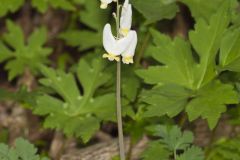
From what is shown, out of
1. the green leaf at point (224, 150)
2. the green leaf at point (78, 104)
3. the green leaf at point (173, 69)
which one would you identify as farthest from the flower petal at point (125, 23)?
the green leaf at point (224, 150)

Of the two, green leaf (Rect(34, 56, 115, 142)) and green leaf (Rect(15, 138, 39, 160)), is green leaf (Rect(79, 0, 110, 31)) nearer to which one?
green leaf (Rect(34, 56, 115, 142))

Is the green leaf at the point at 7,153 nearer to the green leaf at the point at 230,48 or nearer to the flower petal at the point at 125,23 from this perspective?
the flower petal at the point at 125,23

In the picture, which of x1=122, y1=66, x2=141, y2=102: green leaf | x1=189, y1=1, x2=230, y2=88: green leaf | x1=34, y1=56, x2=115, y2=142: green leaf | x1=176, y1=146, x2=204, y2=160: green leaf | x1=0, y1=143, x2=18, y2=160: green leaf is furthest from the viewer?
x1=122, y1=66, x2=141, y2=102: green leaf

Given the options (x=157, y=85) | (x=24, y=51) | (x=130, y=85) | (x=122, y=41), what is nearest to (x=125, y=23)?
(x=122, y=41)

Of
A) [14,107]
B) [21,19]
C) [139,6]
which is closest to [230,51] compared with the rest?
[139,6]

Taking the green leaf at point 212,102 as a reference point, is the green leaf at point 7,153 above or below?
below

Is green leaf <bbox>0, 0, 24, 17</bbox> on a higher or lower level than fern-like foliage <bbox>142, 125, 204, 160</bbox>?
higher

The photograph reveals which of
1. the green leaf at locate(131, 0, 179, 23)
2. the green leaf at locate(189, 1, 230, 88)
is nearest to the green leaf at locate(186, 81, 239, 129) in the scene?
the green leaf at locate(189, 1, 230, 88)
